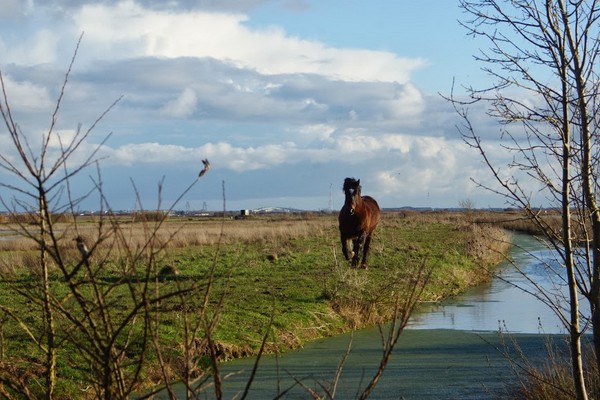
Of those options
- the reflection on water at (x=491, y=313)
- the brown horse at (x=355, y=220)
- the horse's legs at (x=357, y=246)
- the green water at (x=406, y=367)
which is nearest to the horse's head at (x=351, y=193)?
the brown horse at (x=355, y=220)

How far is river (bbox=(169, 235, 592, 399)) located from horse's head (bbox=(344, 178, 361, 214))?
272cm

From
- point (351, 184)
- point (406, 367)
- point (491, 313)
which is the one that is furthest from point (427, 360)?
point (351, 184)

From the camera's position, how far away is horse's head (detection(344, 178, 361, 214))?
58.0 ft

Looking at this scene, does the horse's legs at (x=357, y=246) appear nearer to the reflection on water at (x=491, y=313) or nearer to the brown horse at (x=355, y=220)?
the brown horse at (x=355, y=220)

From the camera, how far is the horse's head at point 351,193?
17.7 meters

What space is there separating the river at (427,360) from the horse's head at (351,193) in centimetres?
272

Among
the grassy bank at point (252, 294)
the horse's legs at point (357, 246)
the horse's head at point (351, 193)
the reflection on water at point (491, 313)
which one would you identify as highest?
the horse's head at point (351, 193)

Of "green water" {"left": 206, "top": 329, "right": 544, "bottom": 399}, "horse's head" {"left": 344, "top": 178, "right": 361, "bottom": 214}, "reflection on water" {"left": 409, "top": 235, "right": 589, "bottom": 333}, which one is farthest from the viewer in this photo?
"horse's head" {"left": 344, "top": 178, "right": 361, "bottom": 214}

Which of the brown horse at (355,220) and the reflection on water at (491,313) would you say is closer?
the reflection on water at (491,313)

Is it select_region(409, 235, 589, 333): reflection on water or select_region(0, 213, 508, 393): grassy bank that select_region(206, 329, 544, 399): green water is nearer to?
select_region(0, 213, 508, 393): grassy bank

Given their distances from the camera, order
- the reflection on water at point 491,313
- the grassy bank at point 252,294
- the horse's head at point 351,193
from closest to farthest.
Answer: the grassy bank at point 252,294 < the reflection on water at point 491,313 < the horse's head at point 351,193

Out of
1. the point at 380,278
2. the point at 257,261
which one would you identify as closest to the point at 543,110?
the point at 380,278

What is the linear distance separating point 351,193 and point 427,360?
6.14m

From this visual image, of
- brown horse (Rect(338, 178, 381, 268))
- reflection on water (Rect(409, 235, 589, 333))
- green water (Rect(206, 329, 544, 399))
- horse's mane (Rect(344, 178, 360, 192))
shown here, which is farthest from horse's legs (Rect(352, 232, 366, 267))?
green water (Rect(206, 329, 544, 399))
